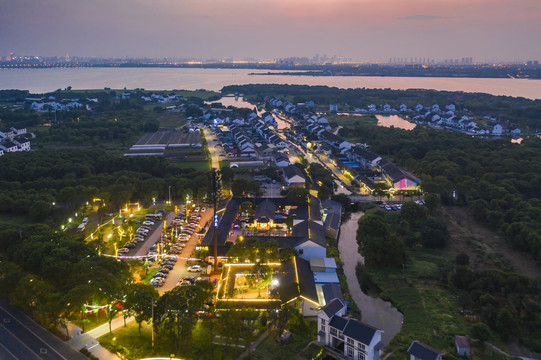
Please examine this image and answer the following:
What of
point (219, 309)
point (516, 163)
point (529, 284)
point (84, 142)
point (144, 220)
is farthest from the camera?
point (84, 142)

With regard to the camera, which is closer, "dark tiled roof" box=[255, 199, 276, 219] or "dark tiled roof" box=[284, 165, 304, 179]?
"dark tiled roof" box=[255, 199, 276, 219]

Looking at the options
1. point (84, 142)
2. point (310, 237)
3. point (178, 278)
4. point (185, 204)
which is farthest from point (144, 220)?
point (84, 142)

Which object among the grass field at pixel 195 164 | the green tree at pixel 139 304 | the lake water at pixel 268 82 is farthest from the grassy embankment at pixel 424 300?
the lake water at pixel 268 82

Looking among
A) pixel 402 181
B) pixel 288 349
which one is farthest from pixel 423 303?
pixel 402 181

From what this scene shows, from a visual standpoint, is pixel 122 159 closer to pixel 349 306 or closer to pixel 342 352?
pixel 349 306

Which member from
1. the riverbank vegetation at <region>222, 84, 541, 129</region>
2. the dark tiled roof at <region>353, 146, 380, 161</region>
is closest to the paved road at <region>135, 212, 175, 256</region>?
the dark tiled roof at <region>353, 146, 380, 161</region>

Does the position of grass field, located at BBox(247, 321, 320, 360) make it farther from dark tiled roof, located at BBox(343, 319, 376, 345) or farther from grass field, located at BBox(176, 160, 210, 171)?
grass field, located at BBox(176, 160, 210, 171)

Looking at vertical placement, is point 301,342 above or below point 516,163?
below
